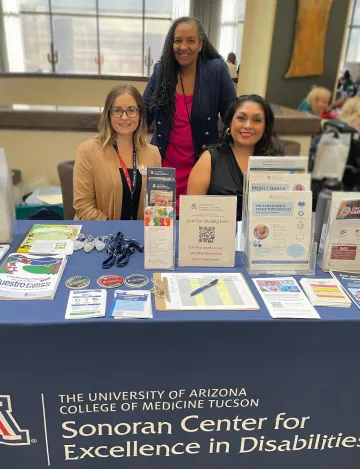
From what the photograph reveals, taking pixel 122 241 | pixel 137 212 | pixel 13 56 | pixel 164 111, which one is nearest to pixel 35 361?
pixel 122 241

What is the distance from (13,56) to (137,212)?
900cm

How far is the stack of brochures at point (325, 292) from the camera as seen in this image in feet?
3.62

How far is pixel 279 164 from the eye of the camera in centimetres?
125

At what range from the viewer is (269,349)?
A: 1067 mm

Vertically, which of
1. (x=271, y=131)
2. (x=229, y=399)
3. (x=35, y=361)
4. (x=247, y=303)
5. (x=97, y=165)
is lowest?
(x=229, y=399)

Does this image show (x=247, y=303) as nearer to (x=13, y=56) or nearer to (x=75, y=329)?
(x=75, y=329)

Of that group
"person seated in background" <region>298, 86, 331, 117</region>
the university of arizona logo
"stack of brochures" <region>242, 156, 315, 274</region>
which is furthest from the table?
"person seated in background" <region>298, 86, 331, 117</region>

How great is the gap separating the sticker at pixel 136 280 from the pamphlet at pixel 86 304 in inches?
3.1

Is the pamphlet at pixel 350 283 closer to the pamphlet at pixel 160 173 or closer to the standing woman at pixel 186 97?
the pamphlet at pixel 160 173

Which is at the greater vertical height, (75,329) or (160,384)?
(75,329)

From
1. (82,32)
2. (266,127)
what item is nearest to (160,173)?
(266,127)

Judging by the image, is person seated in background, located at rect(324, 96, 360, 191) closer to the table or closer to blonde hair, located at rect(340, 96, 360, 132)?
blonde hair, located at rect(340, 96, 360, 132)

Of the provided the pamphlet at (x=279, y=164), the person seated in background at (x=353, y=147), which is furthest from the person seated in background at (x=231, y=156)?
the person seated in background at (x=353, y=147)

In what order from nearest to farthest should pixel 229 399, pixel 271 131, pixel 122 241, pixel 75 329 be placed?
pixel 75 329, pixel 229 399, pixel 122 241, pixel 271 131
